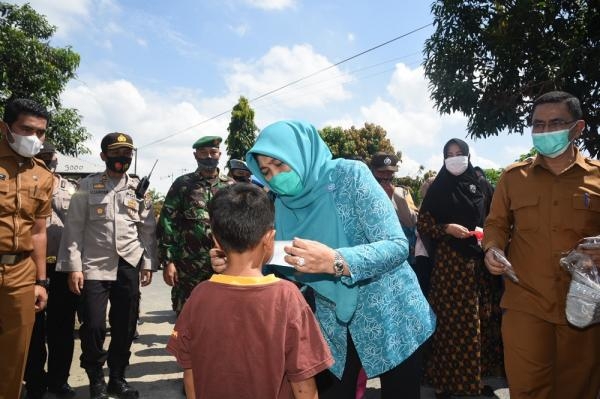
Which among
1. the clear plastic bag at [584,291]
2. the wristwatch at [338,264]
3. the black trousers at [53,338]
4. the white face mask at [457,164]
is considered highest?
the white face mask at [457,164]

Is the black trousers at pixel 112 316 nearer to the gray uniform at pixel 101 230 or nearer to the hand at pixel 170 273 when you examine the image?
the gray uniform at pixel 101 230

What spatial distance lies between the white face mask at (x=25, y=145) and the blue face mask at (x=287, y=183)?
1899 mm

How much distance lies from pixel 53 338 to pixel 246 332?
3311 mm

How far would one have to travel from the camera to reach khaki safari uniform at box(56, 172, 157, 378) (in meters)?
3.74

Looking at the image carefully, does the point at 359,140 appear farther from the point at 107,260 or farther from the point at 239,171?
the point at 107,260

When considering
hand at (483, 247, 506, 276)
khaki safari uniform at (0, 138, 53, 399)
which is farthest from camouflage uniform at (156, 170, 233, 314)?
hand at (483, 247, 506, 276)

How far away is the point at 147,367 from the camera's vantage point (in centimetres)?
480

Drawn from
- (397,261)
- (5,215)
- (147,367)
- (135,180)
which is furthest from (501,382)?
(5,215)

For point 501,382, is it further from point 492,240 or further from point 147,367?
point 147,367

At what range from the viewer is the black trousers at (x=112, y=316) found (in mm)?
3711

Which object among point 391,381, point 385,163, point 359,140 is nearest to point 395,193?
point 385,163

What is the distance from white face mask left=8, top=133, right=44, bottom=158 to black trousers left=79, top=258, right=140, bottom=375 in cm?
122

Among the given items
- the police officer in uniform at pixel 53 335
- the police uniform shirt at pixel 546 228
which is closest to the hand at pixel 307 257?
the police uniform shirt at pixel 546 228

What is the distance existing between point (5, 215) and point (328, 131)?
31632mm
